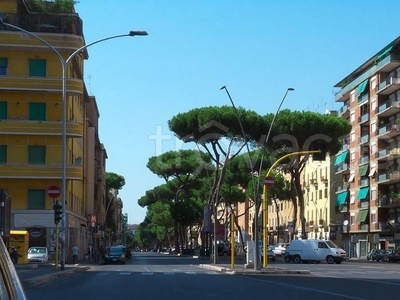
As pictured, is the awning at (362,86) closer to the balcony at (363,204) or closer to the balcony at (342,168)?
the balcony at (342,168)

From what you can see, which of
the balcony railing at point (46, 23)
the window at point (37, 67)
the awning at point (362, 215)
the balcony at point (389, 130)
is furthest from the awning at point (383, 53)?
the window at point (37, 67)

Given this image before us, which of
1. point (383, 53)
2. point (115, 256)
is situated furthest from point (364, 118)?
point (115, 256)

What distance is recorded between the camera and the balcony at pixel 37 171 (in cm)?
5341

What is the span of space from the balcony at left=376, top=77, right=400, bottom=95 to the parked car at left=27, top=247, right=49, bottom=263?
4219 cm

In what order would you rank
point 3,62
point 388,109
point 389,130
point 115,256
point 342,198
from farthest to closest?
1. point 342,198
2. point 389,130
3. point 388,109
4. point 115,256
5. point 3,62

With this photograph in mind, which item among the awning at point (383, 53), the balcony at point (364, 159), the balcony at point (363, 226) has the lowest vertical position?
the balcony at point (363, 226)

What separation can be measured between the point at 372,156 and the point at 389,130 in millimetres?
6593

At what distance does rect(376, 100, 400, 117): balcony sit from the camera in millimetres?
79500

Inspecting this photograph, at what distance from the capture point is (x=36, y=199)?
180ft

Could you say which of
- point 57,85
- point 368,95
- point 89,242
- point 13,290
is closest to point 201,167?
point 89,242

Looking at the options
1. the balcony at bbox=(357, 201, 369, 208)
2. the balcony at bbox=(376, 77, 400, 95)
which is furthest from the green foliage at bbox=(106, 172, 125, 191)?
the balcony at bbox=(376, 77, 400, 95)

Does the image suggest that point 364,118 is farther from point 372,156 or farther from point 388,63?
point 388,63

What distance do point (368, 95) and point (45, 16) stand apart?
4457 cm

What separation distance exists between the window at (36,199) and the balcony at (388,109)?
130 feet
